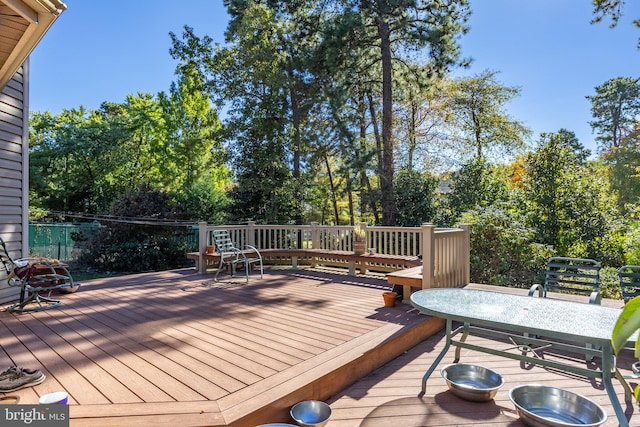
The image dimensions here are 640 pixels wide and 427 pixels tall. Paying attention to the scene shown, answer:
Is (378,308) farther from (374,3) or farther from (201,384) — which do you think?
(374,3)

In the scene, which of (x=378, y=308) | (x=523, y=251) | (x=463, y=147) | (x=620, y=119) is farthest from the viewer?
(x=620, y=119)

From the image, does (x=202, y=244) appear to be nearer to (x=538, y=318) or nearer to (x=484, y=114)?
(x=538, y=318)

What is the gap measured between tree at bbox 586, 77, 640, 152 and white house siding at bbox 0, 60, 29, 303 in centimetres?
2550

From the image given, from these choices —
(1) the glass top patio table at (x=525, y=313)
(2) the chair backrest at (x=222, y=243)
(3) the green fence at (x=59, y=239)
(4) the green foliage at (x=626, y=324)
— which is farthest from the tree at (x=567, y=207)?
(3) the green fence at (x=59, y=239)

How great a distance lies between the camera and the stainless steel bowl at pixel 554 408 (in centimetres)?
202

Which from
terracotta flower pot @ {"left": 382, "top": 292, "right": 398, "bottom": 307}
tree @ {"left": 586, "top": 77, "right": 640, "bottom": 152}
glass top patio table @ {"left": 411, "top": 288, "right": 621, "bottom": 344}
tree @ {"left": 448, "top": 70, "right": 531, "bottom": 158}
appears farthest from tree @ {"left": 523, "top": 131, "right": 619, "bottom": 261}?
tree @ {"left": 586, "top": 77, "right": 640, "bottom": 152}

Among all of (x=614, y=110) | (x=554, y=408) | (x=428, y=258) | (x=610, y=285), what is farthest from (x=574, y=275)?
(x=614, y=110)

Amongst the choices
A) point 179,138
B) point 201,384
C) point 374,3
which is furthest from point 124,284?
point 179,138

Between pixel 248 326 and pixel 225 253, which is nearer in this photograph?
pixel 248 326

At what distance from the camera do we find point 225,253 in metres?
5.76

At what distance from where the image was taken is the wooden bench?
5750mm

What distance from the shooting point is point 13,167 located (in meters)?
4.41

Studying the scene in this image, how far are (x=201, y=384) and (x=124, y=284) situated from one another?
3.99 m
